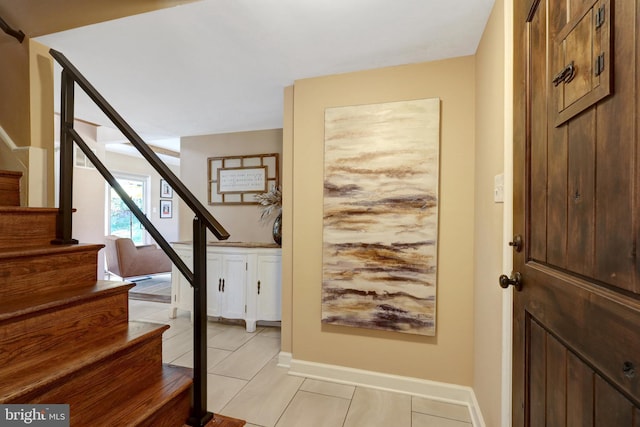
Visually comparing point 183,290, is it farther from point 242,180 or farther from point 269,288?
point 242,180

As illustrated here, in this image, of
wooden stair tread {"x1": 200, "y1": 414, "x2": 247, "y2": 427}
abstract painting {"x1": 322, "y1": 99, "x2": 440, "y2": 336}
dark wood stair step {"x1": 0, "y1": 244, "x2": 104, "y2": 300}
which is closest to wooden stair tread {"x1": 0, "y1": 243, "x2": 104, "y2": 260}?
dark wood stair step {"x1": 0, "y1": 244, "x2": 104, "y2": 300}

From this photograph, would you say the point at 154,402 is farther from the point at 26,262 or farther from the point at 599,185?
the point at 599,185

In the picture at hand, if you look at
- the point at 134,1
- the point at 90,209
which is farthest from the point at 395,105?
the point at 90,209

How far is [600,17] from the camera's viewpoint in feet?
2.07

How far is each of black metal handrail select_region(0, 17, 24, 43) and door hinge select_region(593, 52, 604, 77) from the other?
115 inches

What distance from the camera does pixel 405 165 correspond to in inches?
75.8

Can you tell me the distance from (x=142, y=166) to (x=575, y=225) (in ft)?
25.6

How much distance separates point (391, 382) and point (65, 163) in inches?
93.6

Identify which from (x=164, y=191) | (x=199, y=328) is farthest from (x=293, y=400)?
(x=164, y=191)

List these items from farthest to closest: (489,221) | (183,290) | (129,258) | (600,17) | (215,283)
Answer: (129,258) < (183,290) < (215,283) < (489,221) < (600,17)

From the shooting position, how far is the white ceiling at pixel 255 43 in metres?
1.48

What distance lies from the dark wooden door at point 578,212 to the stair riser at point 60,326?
165 cm

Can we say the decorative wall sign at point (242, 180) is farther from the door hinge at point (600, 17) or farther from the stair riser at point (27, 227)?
the door hinge at point (600, 17)

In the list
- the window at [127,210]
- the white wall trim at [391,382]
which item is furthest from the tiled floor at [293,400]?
the window at [127,210]
